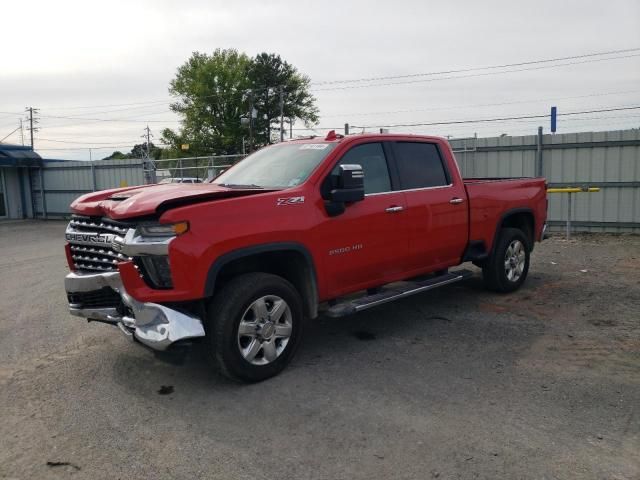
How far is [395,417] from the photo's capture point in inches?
148

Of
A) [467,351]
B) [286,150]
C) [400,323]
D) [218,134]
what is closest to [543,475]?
[467,351]

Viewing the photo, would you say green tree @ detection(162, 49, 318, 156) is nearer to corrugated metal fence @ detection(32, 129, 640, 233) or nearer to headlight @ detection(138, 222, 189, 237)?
corrugated metal fence @ detection(32, 129, 640, 233)

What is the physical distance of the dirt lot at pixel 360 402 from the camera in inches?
127

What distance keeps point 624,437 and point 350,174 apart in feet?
8.81

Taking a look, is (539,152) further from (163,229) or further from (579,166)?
(163,229)

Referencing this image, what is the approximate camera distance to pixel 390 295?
531 cm

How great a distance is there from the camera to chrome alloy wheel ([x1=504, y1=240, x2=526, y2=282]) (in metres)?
7.16

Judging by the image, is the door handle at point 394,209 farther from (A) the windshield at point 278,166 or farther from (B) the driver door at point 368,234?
(A) the windshield at point 278,166

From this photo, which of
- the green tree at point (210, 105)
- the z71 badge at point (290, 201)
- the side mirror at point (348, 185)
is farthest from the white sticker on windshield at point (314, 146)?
the green tree at point (210, 105)

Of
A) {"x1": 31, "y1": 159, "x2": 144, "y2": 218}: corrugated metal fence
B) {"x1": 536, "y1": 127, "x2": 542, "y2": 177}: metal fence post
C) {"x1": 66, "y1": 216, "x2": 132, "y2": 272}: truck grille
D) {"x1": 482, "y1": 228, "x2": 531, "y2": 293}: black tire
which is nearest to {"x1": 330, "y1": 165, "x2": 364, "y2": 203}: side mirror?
{"x1": 66, "y1": 216, "x2": 132, "y2": 272}: truck grille

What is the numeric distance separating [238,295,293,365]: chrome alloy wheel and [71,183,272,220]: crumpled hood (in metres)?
0.91

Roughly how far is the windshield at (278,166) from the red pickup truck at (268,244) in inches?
0.7

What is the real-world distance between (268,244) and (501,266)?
12.4 ft

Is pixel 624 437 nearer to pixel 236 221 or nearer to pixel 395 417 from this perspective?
pixel 395 417
